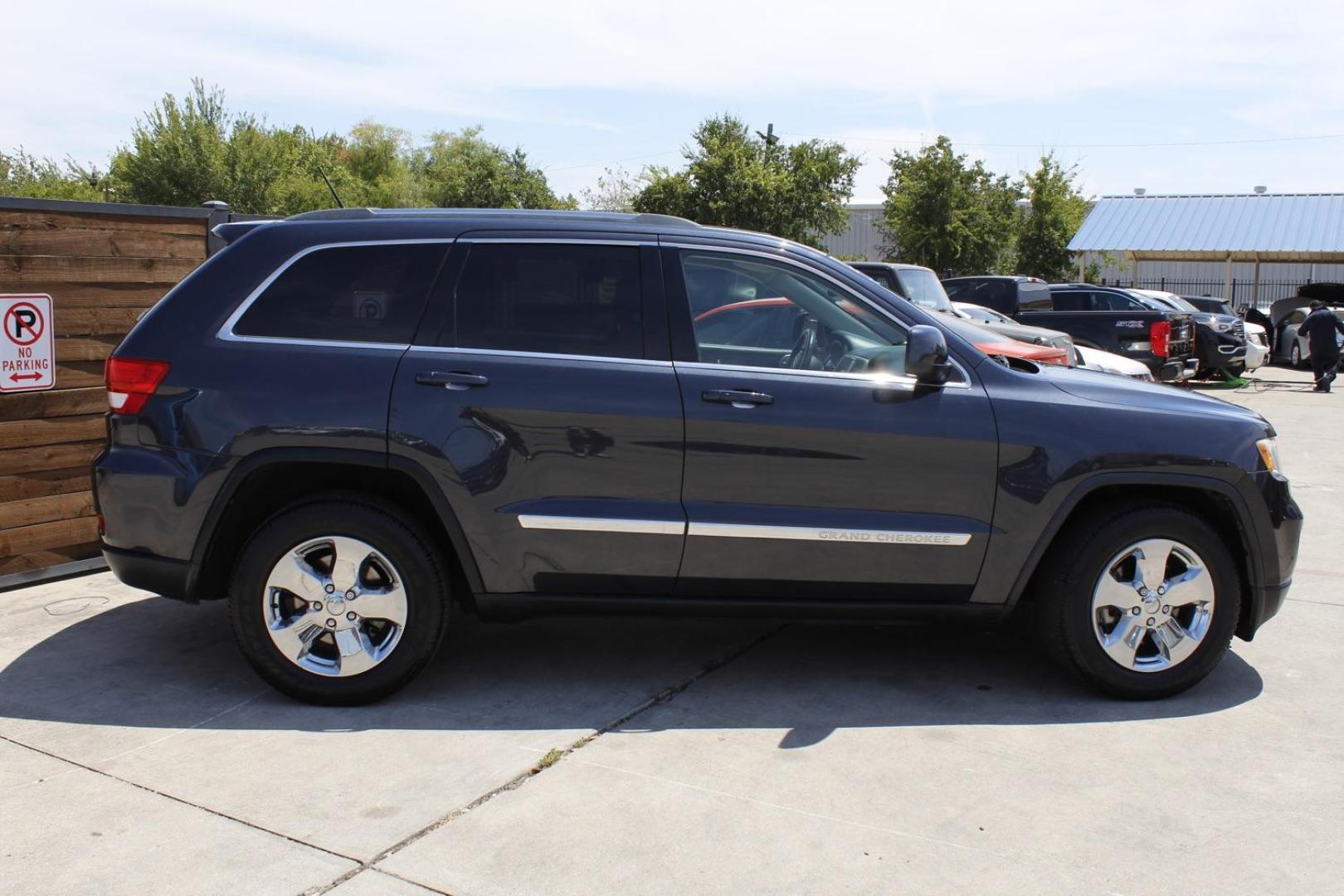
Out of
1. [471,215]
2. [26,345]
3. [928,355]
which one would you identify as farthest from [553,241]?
[26,345]

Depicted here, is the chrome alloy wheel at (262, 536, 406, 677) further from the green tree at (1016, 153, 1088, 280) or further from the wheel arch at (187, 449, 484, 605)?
the green tree at (1016, 153, 1088, 280)

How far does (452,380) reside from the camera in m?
4.48

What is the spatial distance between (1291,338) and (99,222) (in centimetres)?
2544

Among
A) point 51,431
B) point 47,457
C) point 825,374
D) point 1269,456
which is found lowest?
point 47,457

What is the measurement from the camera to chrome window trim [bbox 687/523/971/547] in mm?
4531

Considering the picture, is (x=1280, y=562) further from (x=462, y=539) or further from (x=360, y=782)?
(x=360, y=782)

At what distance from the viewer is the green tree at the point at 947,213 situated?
1419 inches

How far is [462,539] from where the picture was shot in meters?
4.54

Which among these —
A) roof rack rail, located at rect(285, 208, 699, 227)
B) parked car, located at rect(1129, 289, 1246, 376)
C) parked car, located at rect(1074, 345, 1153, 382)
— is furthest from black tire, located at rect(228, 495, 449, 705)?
parked car, located at rect(1129, 289, 1246, 376)

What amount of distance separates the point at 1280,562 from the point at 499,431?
316 cm

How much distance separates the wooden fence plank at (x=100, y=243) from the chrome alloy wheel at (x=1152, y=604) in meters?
5.21

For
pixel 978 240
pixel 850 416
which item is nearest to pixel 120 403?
pixel 850 416

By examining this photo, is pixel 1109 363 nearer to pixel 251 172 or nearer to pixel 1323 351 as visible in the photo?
pixel 1323 351

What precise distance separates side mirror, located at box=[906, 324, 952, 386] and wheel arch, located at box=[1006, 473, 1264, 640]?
69 centimetres
